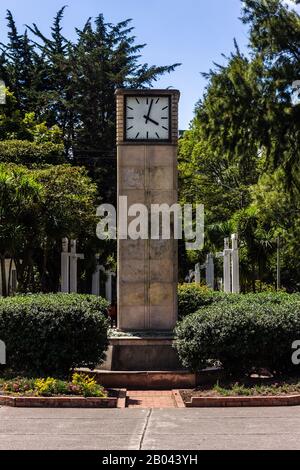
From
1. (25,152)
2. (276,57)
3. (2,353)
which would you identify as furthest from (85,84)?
(2,353)

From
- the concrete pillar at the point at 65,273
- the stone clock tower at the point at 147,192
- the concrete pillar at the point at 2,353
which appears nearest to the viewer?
the concrete pillar at the point at 2,353

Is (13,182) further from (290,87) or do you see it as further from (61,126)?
(61,126)

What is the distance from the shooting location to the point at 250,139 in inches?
786

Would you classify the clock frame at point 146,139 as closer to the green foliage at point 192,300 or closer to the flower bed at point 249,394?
the green foliage at point 192,300

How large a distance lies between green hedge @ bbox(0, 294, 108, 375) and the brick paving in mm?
890

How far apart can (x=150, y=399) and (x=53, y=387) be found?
1.96 meters

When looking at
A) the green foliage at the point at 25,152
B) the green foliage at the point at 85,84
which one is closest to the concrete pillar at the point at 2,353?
the green foliage at the point at 25,152

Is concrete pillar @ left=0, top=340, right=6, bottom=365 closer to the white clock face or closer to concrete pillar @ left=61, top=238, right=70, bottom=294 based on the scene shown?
the white clock face

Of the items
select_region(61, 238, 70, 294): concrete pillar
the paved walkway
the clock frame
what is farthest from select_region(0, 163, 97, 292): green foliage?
the paved walkway

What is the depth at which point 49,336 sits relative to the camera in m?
11.5

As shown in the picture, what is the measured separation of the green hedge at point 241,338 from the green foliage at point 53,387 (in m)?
1.85

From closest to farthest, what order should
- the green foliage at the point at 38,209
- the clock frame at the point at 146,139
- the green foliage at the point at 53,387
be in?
the green foliage at the point at 53,387, the clock frame at the point at 146,139, the green foliage at the point at 38,209

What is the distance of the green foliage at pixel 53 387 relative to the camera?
33.2 feet

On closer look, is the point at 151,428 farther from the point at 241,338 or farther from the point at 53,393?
the point at 241,338
